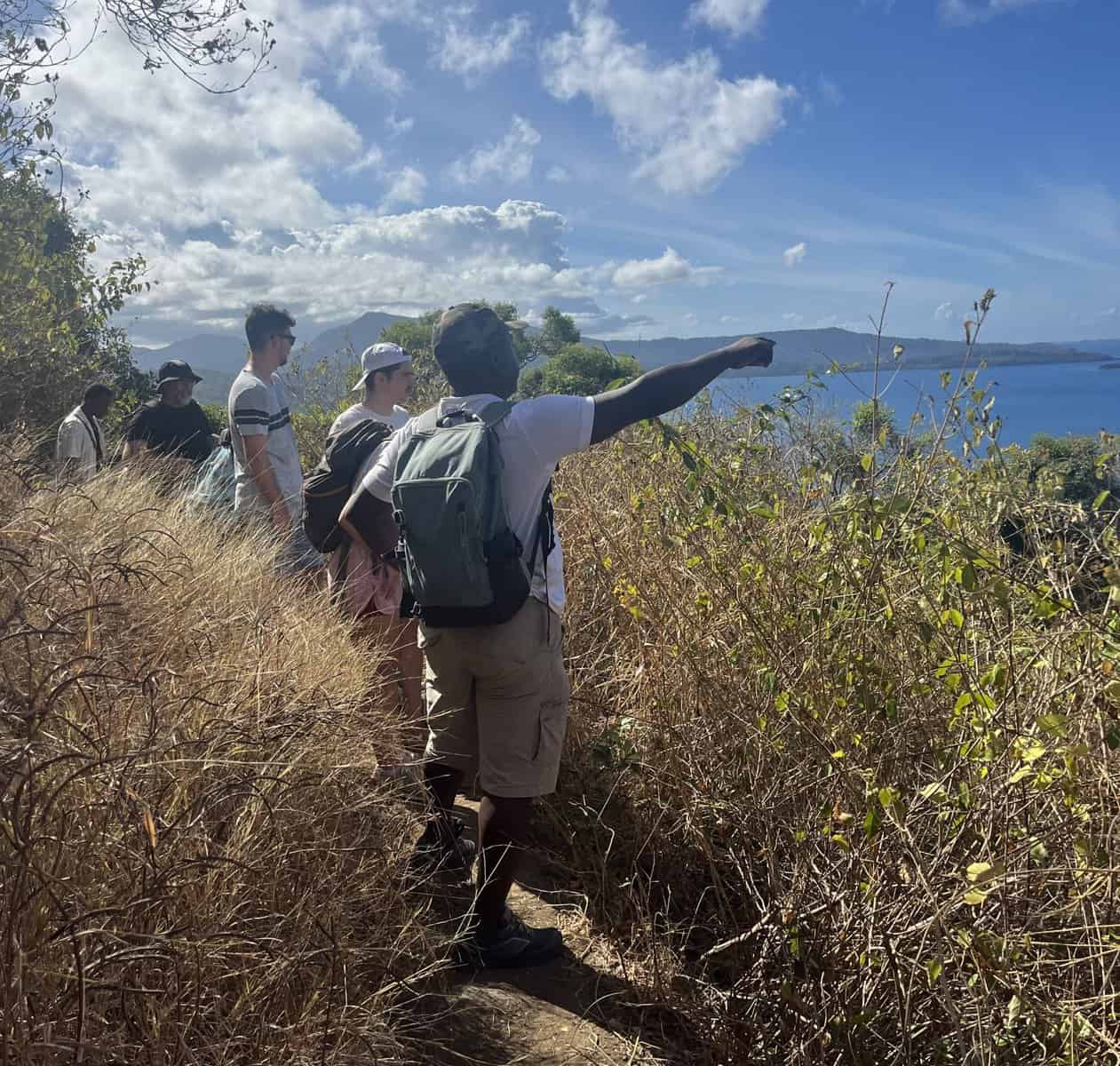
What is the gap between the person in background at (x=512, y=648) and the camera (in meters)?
2.49

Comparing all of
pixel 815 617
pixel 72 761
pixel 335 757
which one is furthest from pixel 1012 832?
pixel 72 761

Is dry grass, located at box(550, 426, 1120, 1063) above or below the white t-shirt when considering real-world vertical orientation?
below

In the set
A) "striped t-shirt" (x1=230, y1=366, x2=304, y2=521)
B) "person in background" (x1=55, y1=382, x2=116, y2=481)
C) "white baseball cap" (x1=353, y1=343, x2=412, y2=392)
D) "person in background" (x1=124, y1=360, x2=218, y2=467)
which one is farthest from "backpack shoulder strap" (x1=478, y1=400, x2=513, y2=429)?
"person in background" (x1=124, y1=360, x2=218, y2=467)

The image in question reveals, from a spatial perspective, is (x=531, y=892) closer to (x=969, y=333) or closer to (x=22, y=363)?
(x=969, y=333)

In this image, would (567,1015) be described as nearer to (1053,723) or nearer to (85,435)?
(1053,723)

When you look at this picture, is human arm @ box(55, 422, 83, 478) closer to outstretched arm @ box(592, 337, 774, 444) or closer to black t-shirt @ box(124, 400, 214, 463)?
black t-shirt @ box(124, 400, 214, 463)

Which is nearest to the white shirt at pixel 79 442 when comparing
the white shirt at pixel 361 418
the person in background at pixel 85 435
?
the person in background at pixel 85 435

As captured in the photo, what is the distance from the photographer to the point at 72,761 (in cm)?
203

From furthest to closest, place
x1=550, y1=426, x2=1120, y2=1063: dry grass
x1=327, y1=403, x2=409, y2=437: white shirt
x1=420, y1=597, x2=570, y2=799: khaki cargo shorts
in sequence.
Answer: x1=327, y1=403, x2=409, y2=437: white shirt < x1=420, y1=597, x2=570, y2=799: khaki cargo shorts < x1=550, y1=426, x2=1120, y2=1063: dry grass

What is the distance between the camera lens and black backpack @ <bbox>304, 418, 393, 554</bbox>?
3707 millimetres

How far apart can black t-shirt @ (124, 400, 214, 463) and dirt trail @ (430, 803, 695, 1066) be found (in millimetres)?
4911

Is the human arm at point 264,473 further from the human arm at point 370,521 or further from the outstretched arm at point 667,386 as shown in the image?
the outstretched arm at point 667,386

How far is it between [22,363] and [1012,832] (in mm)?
8718

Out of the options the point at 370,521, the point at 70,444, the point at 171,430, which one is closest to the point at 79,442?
the point at 70,444
